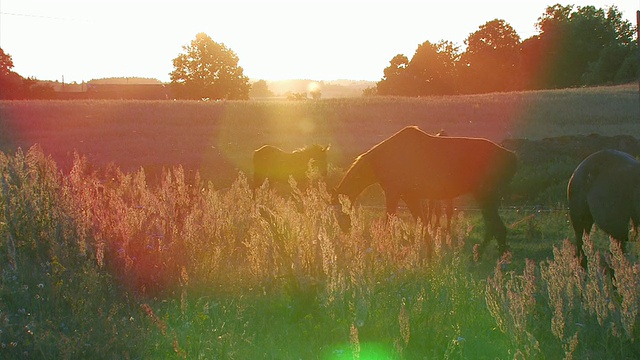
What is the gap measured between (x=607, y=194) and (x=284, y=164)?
14.0 m

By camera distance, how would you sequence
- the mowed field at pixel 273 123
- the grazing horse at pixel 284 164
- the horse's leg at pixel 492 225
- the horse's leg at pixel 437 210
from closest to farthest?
the horse's leg at pixel 492 225
the horse's leg at pixel 437 210
the grazing horse at pixel 284 164
the mowed field at pixel 273 123

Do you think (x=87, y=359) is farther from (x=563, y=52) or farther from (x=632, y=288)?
(x=563, y=52)

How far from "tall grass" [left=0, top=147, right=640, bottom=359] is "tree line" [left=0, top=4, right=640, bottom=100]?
67764mm

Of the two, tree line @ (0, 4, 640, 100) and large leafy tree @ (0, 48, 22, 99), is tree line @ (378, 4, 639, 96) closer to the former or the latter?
tree line @ (0, 4, 640, 100)

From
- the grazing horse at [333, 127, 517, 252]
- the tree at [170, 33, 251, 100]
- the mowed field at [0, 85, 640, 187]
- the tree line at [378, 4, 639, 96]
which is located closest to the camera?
the grazing horse at [333, 127, 517, 252]

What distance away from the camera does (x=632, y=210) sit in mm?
8570

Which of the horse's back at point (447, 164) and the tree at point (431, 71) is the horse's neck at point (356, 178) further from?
the tree at point (431, 71)

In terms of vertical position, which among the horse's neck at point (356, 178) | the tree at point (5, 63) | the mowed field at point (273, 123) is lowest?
the mowed field at point (273, 123)

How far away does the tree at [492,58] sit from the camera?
85.8 meters

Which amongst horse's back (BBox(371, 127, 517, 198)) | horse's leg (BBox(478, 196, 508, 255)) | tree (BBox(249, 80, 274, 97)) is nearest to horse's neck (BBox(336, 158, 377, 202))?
horse's back (BBox(371, 127, 517, 198))

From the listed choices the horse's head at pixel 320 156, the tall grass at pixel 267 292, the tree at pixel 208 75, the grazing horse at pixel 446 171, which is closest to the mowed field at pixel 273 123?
the horse's head at pixel 320 156

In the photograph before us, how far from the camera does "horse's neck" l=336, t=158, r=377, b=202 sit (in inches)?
485

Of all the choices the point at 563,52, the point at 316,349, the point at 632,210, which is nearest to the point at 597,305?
the point at 316,349

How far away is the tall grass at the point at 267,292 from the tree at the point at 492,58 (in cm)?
7945
